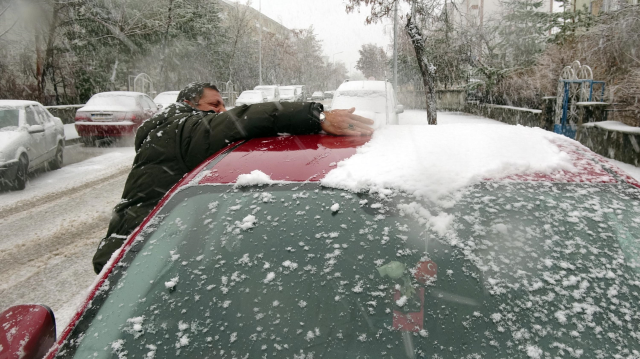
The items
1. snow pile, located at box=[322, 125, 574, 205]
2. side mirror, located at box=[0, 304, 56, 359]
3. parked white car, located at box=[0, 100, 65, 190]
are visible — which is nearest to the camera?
side mirror, located at box=[0, 304, 56, 359]

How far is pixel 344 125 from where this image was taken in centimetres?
212

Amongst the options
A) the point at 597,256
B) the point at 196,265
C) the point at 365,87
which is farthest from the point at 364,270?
the point at 365,87

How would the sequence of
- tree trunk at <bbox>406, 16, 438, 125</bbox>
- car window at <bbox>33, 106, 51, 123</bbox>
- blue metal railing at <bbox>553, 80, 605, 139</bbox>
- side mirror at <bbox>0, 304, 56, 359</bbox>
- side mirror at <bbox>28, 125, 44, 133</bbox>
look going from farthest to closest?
tree trunk at <bbox>406, 16, 438, 125</bbox> → blue metal railing at <bbox>553, 80, 605, 139</bbox> → car window at <bbox>33, 106, 51, 123</bbox> → side mirror at <bbox>28, 125, 44, 133</bbox> → side mirror at <bbox>0, 304, 56, 359</bbox>

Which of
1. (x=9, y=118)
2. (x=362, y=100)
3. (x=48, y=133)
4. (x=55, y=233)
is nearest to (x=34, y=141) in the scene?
(x=9, y=118)

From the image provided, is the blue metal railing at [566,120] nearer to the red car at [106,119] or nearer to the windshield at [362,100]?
the windshield at [362,100]

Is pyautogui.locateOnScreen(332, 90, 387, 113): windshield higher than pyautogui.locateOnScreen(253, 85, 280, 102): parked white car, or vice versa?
pyautogui.locateOnScreen(253, 85, 280, 102): parked white car

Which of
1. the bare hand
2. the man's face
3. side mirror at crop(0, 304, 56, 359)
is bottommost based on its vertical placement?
side mirror at crop(0, 304, 56, 359)

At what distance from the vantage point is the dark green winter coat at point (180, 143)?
2160 millimetres

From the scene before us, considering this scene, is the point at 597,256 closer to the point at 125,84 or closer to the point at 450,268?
the point at 450,268

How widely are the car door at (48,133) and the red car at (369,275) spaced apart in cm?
918

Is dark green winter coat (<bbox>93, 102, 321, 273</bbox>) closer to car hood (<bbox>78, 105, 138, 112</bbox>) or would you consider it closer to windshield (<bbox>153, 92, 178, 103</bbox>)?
car hood (<bbox>78, 105, 138, 112</bbox>)

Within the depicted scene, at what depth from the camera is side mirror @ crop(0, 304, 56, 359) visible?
1376 mm

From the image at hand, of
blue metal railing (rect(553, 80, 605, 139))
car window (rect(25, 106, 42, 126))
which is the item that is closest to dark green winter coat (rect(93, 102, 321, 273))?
car window (rect(25, 106, 42, 126))

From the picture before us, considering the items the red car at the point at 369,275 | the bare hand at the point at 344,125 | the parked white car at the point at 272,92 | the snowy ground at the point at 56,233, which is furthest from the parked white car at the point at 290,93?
the red car at the point at 369,275
